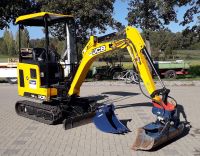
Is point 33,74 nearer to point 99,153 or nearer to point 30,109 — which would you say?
point 30,109

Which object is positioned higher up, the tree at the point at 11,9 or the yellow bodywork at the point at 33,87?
the tree at the point at 11,9

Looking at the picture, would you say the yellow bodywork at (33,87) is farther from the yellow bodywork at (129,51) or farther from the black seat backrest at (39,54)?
the yellow bodywork at (129,51)

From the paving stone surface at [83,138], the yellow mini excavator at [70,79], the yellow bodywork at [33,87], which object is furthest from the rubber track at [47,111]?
the yellow bodywork at [33,87]

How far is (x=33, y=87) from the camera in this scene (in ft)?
36.2

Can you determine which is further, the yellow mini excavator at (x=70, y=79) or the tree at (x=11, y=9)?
the tree at (x=11, y=9)

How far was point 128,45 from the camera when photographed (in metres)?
9.48

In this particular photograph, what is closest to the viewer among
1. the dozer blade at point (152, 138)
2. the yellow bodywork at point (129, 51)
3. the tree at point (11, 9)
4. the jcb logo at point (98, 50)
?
the dozer blade at point (152, 138)

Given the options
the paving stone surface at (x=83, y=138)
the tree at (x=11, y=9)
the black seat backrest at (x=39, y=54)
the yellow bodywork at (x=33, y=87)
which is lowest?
the paving stone surface at (x=83, y=138)

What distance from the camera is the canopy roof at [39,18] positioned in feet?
35.9

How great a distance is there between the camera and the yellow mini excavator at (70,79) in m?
8.95

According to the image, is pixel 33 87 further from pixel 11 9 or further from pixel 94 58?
pixel 11 9

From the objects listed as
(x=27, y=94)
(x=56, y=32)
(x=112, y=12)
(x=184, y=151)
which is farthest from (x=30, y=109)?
(x=112, y=12)

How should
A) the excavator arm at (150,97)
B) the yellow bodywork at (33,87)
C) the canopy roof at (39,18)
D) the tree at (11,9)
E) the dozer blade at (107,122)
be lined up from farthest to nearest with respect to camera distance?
1. the tree at (11,9)
2. the canopy roof at (39,18)
3. the yellow bodywork at (33,87)
4. the dozer blade at (107,122)
5. the excavator arm at (150,97)

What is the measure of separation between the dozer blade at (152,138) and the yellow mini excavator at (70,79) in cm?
10
